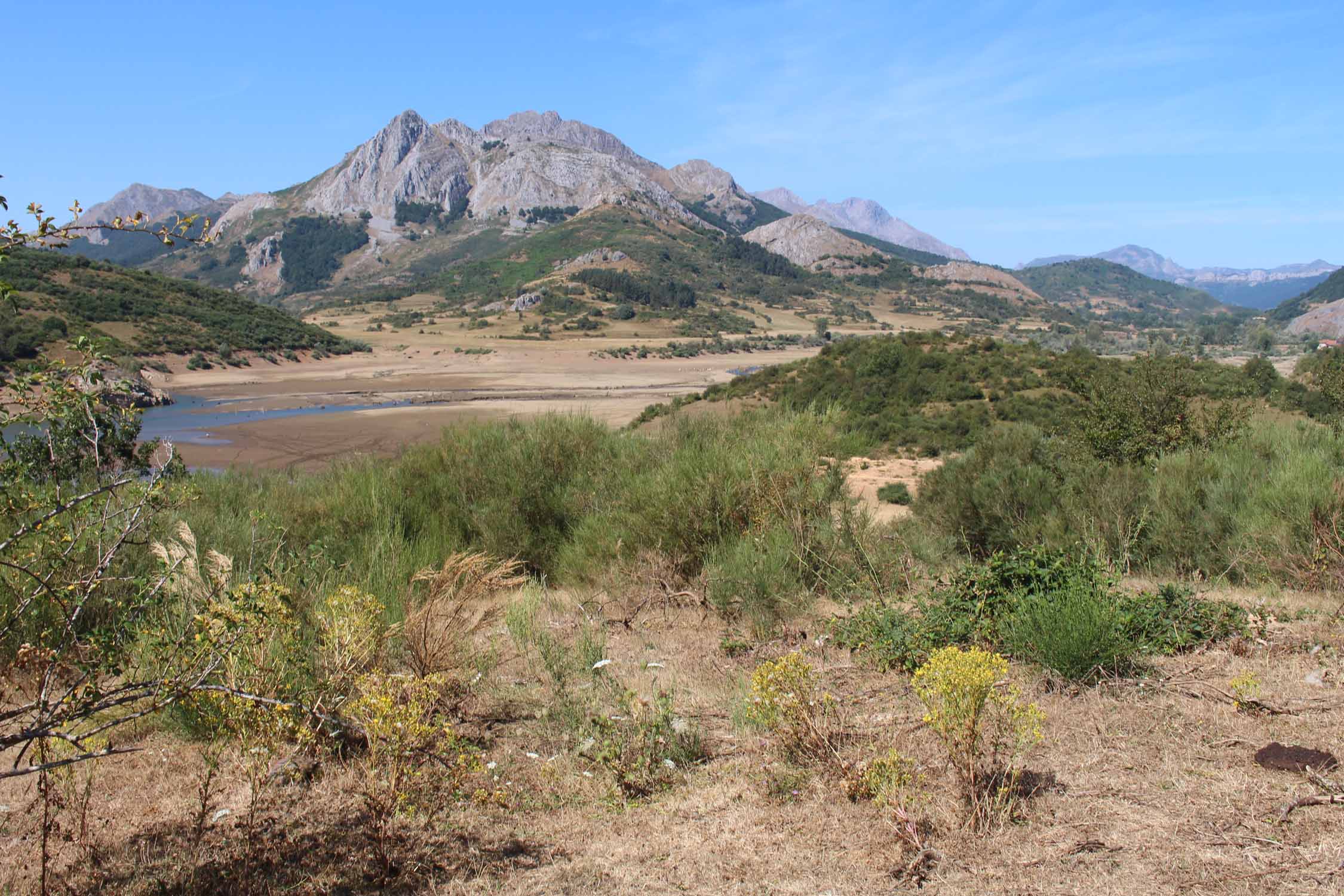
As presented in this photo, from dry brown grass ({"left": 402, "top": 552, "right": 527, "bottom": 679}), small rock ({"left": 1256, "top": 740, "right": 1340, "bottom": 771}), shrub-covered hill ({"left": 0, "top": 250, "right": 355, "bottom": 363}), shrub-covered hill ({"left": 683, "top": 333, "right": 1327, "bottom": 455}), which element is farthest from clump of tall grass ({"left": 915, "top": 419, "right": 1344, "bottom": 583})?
shrub-covered hill ({"left": 0, "top": 250, "right": 355, "bottom": 363})

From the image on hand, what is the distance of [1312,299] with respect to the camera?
12962 centimetres

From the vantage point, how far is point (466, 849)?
3.73 meters

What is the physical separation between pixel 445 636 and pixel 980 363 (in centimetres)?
2798

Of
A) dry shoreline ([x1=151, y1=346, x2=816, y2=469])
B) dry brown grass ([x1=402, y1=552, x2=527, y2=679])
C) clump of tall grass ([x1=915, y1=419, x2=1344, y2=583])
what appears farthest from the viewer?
dry shoreline ([x1=151, y1=346, x2=816, y2=469])

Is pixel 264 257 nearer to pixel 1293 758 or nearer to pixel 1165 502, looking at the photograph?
pixel 1165 502

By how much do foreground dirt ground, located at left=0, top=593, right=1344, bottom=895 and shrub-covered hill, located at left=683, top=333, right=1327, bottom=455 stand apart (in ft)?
54.7

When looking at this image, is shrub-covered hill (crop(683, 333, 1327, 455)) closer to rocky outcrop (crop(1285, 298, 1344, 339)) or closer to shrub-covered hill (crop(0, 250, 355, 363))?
shrub-covered hill (crop(0, 250, 355, 363))

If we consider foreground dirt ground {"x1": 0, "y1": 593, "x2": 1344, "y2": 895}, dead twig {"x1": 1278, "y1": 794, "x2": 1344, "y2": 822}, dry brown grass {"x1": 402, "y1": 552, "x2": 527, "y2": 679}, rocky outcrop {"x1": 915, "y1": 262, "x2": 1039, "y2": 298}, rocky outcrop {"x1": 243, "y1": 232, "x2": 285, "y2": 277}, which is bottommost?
foreground dirt ground {"x1": 0, "y1": 593, "x2": 1344, "y2": 895}

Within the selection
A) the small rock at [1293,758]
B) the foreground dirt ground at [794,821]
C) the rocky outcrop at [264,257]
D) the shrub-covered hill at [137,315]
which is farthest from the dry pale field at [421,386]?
the rocky outcrop at [264,257]

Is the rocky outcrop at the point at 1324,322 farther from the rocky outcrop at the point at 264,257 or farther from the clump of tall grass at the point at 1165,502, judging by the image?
the rocky outcrop at the point at 264,257

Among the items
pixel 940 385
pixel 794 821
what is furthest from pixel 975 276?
pixel 794 821

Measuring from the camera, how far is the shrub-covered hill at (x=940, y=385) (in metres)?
24.5

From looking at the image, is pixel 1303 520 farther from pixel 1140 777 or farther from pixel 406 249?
pixel 406 249

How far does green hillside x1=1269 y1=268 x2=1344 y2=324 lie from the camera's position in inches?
4761
